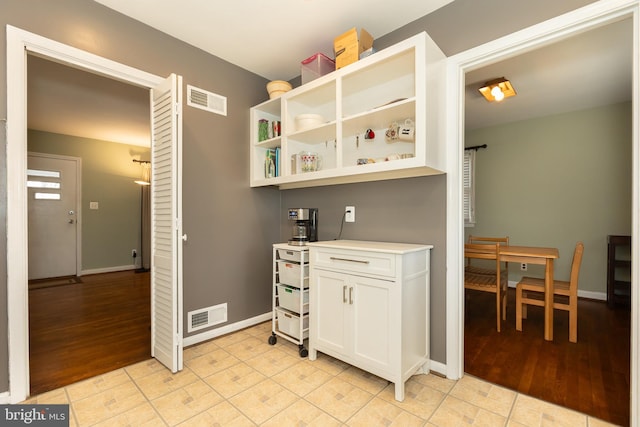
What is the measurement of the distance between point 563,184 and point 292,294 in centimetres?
389

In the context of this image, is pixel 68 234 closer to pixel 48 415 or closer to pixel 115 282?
pixel 115 282

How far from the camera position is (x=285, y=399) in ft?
5.74

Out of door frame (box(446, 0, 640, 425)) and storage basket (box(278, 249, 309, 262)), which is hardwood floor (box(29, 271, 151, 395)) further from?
door frame (box(446, 0, 640, 425))

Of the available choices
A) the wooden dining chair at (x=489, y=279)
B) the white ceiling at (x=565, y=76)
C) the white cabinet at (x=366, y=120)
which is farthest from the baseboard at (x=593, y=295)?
the white cabinet at (x=366, y=120)

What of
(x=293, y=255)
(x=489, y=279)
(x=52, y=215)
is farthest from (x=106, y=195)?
(x=489, y=279)

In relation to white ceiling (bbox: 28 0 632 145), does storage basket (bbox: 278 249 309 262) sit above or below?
below

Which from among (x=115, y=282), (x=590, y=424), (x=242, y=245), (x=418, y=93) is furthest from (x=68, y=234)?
(x=590, y=424)

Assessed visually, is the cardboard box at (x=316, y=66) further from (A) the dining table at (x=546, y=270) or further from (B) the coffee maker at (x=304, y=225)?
(A) the dining table at (x=546, y=270)

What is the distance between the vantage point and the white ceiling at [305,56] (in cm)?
207

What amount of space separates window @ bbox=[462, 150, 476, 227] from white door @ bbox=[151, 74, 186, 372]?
4.14 m

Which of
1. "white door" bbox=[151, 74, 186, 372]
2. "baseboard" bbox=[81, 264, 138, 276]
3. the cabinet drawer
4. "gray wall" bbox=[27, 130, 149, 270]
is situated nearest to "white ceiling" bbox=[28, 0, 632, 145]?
"white door" bbox=[151, 74, 186, 372]

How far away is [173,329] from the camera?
201cm

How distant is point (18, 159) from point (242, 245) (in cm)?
163

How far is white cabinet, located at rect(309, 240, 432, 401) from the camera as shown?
5.73 feet
